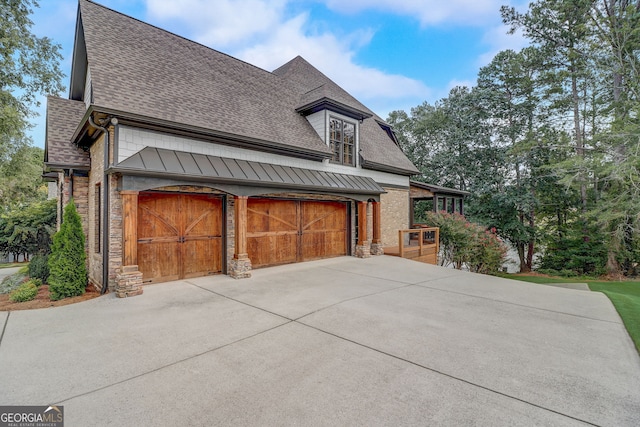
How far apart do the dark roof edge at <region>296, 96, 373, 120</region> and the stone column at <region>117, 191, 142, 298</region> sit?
289 inches

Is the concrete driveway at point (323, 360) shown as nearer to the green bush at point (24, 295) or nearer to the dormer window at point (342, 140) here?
the green bush at point (24, 295)

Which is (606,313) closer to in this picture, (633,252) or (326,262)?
(326,262)

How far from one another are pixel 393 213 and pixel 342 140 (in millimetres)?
4991

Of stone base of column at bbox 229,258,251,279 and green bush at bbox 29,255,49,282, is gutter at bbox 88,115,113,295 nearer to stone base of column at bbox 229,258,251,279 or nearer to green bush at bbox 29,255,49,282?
stone base of column at bbox 229,258,251,279

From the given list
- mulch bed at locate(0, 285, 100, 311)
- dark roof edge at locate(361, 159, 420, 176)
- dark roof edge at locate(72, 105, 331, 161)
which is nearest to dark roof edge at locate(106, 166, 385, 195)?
dark roof edge at locate(72, 105, 331, 161)

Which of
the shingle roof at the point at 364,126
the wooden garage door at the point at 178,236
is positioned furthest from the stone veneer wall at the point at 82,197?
the shingle roof at the point at 364,126

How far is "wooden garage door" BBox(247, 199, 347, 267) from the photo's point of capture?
9.63m

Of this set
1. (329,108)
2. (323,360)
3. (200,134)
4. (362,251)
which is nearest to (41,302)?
(200,134)

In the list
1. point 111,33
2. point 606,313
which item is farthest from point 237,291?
point 111,33

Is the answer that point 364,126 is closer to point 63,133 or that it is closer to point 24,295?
point 63,133

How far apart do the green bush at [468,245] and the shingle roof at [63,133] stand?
45.8 feet

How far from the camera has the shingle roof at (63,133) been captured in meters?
8.16

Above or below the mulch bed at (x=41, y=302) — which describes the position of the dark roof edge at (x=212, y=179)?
above

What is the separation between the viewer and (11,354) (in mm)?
3877
